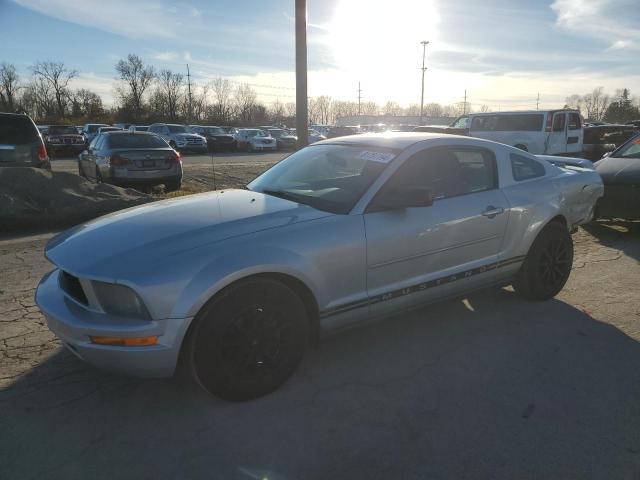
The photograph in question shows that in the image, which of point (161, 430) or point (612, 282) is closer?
point (161, 430)

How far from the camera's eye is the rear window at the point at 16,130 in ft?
27.6

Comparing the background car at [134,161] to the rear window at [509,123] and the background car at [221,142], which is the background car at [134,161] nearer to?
the rear window at [509,123]

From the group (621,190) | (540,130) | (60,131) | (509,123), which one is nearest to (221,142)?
(60,131)

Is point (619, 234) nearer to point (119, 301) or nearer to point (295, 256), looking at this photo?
point (295, 256)

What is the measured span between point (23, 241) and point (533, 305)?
6.13 meters

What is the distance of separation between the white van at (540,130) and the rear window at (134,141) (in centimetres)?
1033

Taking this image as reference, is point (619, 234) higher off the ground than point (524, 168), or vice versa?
point (524, 168)

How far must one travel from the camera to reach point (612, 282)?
16.4 feet

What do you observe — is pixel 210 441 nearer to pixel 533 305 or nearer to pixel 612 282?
pixel 533 305

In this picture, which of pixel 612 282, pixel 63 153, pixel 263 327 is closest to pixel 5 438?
pixel 263 327

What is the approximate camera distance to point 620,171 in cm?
714

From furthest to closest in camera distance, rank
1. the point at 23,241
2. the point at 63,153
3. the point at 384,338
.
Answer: the point at 63,153
the point at 23,241
the point at 384,338

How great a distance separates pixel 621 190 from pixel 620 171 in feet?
1.29

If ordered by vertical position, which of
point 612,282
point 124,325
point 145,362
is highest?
point 124,325
